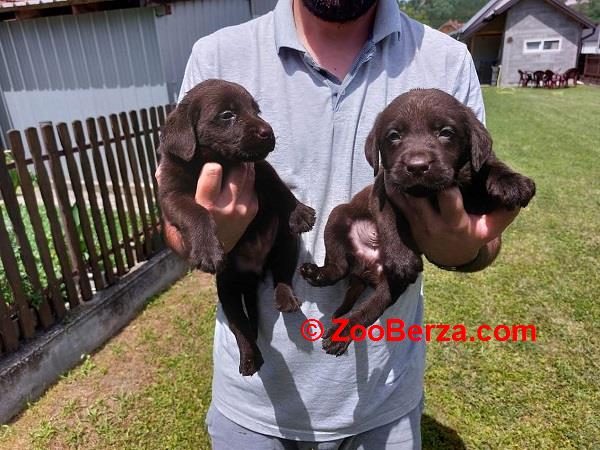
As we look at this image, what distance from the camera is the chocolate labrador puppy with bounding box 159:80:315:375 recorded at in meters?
1.45

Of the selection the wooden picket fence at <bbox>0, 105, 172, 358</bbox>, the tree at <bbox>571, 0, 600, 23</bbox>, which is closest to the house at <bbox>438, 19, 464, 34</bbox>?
the wooden picket fence at <bbox>0, 105, 172, 358</bbox>

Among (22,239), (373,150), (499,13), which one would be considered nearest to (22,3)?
(22,239)

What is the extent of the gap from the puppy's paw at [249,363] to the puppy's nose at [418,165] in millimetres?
836

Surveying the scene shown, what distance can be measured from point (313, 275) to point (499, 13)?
37684 millimetres

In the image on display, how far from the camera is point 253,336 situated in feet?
5.83

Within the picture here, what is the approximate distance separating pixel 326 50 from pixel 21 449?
3684mm

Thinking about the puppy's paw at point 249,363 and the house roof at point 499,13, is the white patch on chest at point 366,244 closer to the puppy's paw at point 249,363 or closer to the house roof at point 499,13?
the puppy's paw at point 249,363

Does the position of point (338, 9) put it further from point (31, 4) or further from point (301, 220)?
point (31, 4)

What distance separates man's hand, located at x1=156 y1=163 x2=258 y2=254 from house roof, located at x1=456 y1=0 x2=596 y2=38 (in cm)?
3273

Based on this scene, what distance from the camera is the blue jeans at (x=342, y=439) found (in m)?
1.96

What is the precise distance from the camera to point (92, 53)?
848 centimetres

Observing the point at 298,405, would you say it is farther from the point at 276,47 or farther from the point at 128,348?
the point at 128,348

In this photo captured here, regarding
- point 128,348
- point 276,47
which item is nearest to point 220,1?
point 128,348

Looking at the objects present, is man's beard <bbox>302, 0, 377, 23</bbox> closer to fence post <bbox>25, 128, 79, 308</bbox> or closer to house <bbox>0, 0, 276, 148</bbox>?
fence post <bbox>25, 128, 79, 308</bbox>
